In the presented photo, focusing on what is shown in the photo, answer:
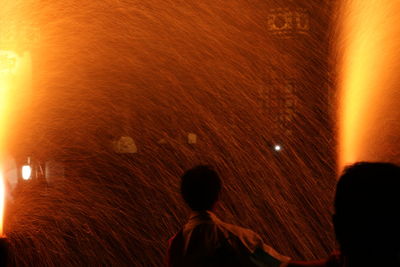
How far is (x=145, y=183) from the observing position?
10.2 meters

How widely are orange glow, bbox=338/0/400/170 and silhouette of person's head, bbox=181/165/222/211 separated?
233cm

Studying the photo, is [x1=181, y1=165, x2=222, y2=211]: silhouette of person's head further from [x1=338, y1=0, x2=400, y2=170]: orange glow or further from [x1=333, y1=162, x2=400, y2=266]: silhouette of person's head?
[x1=338, y1=0, x2=400, y2=170]: orange glow

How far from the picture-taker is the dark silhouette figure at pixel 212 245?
2.10 m

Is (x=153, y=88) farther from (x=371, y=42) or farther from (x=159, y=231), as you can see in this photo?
(x=371, y=42)

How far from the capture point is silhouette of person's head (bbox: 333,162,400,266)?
4.08 ft

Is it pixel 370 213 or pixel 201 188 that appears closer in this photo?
pixel 370 213

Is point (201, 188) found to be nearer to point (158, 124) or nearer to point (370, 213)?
point (370, 213)

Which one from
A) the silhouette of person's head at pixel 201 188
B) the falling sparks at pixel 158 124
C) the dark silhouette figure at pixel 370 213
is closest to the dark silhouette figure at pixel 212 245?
the silhouette of person's head at pixel 201 188

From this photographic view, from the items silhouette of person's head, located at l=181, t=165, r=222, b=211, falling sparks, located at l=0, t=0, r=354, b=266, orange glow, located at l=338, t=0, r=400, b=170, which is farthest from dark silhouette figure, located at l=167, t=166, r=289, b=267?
falling sparks, located at l=0, t=0, r=354, b=266

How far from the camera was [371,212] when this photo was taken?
126cm

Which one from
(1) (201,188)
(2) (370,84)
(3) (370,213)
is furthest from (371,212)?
(2) (370,84)

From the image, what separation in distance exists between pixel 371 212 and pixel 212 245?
3.22ft

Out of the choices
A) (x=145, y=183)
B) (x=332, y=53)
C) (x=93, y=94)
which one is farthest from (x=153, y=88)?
(x=332, y=53)

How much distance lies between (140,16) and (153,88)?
6.30 feet
